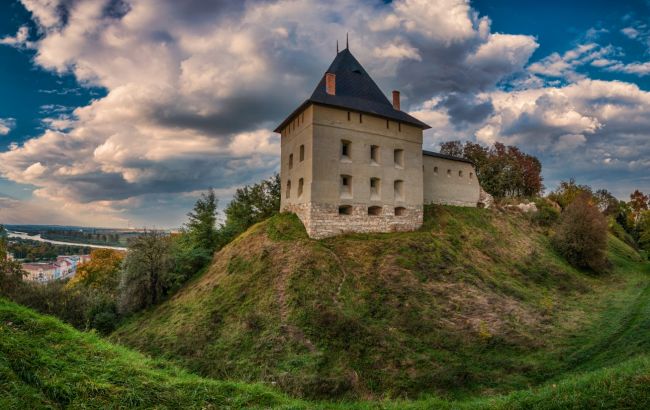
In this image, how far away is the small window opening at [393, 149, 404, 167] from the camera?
802 inches

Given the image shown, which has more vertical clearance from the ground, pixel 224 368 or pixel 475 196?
pixel 475 196

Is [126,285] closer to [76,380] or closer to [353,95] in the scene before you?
[76,380]

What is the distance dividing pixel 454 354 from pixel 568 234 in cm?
1707

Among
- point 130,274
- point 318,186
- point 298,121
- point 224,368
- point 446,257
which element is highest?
point 298,121

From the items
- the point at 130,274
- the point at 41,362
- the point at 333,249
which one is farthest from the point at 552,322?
the point at 130,274

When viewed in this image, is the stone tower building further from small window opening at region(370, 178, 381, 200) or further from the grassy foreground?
the grassy foreground

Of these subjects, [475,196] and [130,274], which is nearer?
[130,274]

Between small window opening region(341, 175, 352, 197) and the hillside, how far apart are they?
101 inches

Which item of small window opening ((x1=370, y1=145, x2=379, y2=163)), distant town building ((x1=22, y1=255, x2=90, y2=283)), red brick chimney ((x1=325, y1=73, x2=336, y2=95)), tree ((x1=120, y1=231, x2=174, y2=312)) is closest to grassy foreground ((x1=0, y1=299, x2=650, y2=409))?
tree ((x1=120, y1=231, x2=174, y2=312))

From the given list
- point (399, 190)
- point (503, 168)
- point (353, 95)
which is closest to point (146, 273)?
point (399, 190)

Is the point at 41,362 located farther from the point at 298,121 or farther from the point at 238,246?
the point at 298,121

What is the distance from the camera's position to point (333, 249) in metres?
16.4

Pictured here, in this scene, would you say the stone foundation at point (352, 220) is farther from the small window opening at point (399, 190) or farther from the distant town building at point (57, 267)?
the distant town building at point (57, 267)

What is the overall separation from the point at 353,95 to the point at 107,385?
18190mm
